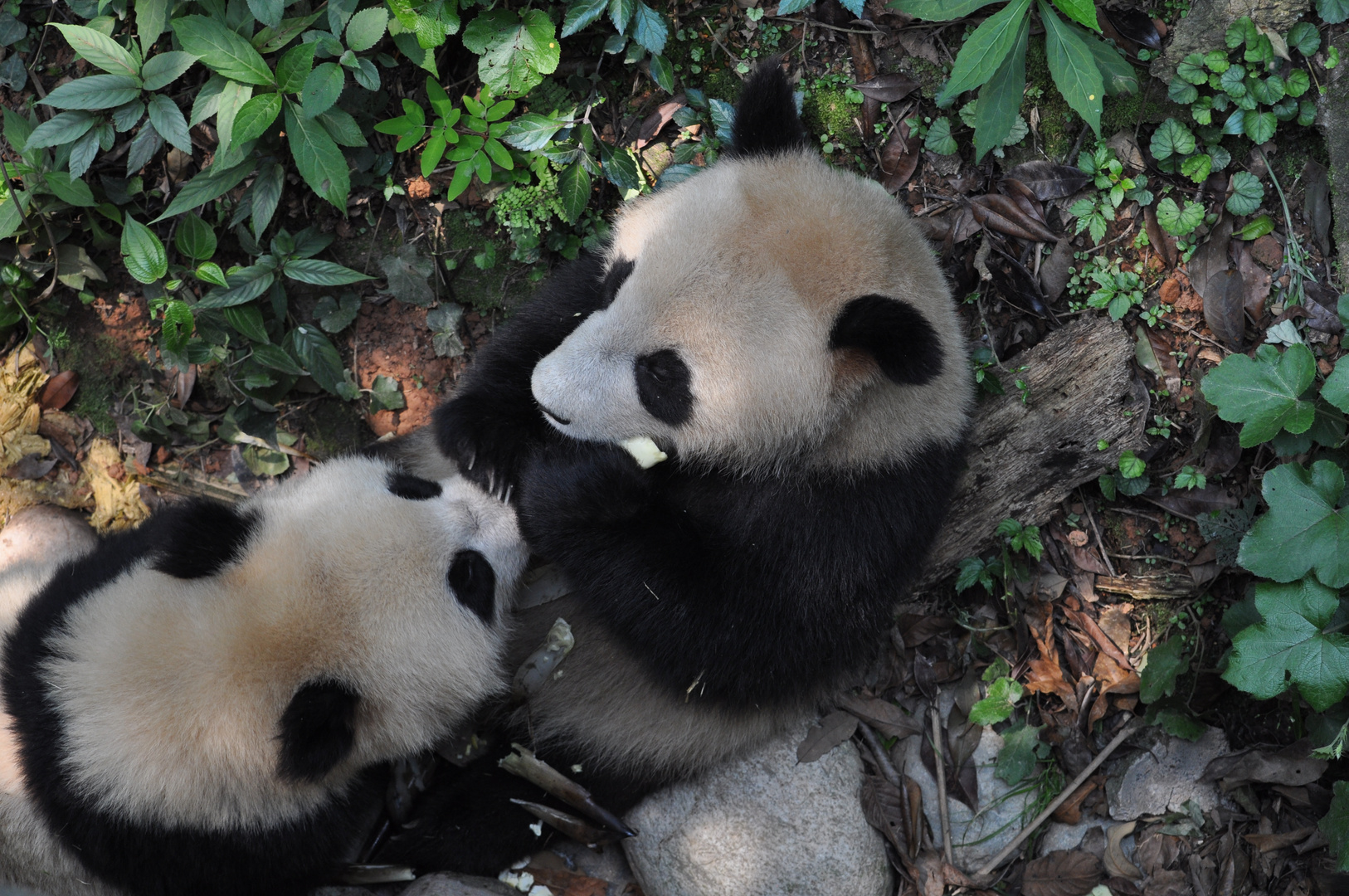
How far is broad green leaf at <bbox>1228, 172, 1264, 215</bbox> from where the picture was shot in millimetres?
3664

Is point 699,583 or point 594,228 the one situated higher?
point 594,228

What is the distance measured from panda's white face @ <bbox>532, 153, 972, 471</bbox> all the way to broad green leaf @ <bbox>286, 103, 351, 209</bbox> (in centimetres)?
150

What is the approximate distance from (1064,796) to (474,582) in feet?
8.96

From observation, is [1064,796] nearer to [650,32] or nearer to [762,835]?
[762,835]

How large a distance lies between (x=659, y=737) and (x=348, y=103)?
3274 millimetres

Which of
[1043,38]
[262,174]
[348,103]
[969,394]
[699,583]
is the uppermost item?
[1043,38]

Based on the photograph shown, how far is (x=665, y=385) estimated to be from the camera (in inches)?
126

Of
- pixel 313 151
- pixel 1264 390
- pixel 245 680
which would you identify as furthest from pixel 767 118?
pixel 245 680

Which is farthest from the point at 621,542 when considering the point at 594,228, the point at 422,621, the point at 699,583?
the point at 594,228

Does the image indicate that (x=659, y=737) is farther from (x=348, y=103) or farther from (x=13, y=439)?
(x=13, y=439)

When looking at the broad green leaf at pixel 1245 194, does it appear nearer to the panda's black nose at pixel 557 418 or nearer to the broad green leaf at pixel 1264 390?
the broad green leaf at pixel 1264 390

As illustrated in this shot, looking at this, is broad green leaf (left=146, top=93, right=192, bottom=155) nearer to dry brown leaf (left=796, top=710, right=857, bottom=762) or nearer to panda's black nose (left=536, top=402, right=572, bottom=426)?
panda's black nose (left=536, top=402, right=572, bottom=426)

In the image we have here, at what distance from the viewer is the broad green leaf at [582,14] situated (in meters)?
3.84

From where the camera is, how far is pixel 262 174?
423 cm
